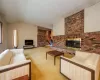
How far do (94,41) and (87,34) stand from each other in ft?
1.79

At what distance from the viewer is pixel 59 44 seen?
22.0 feet

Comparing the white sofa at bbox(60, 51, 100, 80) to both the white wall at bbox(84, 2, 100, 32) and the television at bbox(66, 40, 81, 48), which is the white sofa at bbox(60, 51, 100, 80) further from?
the television at bbox(66, 40, 81, 48)

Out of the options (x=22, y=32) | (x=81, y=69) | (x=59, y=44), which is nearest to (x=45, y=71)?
(x=81, y=69)

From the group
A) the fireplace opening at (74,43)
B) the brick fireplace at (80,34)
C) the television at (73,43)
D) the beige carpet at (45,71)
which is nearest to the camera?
the beige carpet at (45,71)

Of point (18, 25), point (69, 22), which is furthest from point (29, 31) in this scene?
point (69, 22)

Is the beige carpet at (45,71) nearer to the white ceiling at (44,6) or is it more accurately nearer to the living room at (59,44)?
the living room at (59,44)

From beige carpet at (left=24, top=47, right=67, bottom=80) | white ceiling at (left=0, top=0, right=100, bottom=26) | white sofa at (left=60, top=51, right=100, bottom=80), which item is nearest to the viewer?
white sofa at (left=60, top=51, right=100, bottom=80)

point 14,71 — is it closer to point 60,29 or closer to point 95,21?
point 95,21

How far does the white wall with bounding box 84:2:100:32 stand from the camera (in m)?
3.56

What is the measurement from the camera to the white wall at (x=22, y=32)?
836cm

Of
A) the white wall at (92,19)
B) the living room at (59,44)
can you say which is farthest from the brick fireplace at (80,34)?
the white wall at (92,19)

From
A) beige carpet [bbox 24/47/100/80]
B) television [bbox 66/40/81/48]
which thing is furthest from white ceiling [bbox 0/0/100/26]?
beige carpet [bbox 24/47/100/80]

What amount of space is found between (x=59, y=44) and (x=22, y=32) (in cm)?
477

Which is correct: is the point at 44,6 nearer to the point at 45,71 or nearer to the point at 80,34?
the point at 80,34
